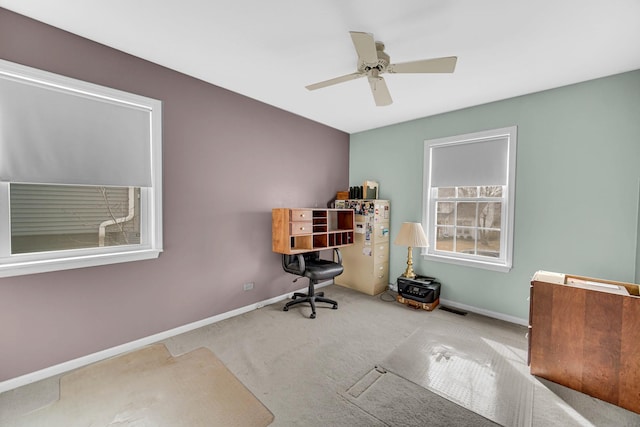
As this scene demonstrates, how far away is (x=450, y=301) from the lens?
340 centimetres

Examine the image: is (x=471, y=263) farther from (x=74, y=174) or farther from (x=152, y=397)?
(x=74, y=174)

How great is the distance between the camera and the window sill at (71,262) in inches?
70.4

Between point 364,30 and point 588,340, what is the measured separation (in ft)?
9.21

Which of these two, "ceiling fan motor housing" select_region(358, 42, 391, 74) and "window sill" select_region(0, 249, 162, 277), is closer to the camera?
"window sill" select_region(0, 249, 162, 277)

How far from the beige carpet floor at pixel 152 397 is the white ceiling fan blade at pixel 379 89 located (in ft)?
8.20

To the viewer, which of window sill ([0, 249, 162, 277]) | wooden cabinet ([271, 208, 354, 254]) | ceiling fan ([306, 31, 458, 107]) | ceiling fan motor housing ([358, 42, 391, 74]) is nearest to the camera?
ceiling fan ([306, 31, 458, 107])

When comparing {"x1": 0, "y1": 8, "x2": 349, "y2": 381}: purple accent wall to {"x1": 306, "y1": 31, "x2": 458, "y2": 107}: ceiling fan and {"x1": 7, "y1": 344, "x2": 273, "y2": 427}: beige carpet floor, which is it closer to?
{"x1": 7, "y1": 344, "x2": 273, "y2": 427}: beige carpet floor

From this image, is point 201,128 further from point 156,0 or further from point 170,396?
point 170,396

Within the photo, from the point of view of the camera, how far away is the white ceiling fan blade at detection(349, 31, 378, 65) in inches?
61.0

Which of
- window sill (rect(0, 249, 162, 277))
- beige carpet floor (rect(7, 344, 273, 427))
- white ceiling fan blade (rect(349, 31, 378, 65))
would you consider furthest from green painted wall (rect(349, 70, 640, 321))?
window sill (rect(0, 249, 162, 277))

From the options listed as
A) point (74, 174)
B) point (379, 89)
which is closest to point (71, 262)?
point (74, 174)

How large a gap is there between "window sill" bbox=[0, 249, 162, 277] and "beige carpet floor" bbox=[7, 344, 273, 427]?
2.73 ft

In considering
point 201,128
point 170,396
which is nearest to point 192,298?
point 170,396

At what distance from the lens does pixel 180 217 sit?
2588mm
